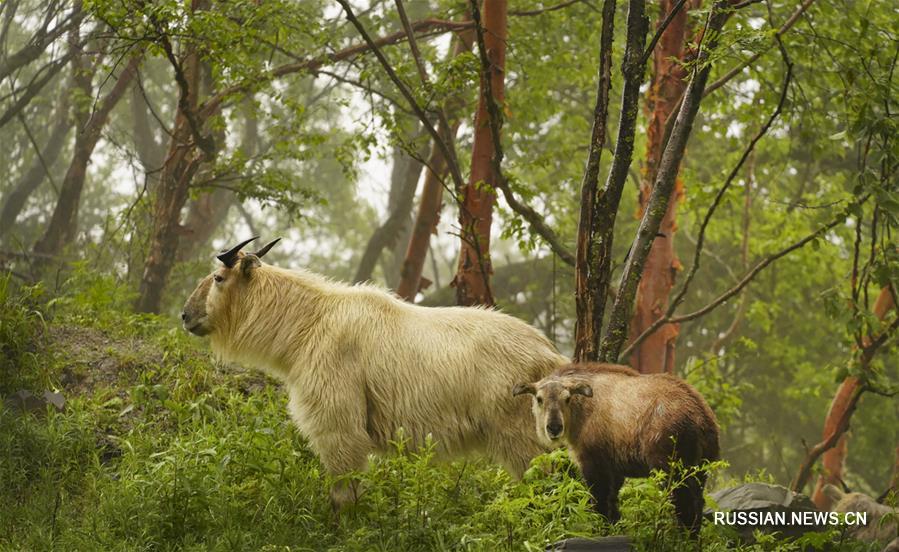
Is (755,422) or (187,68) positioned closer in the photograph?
(187,68)

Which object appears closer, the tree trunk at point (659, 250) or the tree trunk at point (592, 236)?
the tree trunk at point (592, 236)

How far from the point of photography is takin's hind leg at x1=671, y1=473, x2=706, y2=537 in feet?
17.5

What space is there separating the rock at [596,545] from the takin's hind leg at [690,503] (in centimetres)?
39

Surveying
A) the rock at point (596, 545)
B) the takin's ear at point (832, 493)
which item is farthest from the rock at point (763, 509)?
the takin's ear at point (832, 493)

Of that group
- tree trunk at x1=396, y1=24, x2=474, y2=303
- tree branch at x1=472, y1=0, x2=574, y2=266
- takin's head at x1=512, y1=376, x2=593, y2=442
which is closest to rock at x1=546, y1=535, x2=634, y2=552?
takin's head at x1=512, y1=376, x2=593, y2=442

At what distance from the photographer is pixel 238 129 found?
31.8 metres

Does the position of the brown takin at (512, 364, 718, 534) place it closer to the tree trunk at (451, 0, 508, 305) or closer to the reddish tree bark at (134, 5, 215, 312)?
the tree trunk at (451, 0, 508, 305)

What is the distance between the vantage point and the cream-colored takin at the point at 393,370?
6430 mm

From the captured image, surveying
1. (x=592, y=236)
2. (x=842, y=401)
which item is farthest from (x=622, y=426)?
(x=842, y=401)

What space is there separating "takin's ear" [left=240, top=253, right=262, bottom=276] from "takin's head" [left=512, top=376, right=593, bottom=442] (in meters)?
2.49

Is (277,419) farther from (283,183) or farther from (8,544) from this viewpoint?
(283,183)

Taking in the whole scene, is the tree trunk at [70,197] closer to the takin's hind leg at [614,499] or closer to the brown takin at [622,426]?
the brown takin at [622,426]

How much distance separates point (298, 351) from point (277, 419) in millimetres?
1112

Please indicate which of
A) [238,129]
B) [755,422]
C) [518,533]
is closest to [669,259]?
[518,533]
